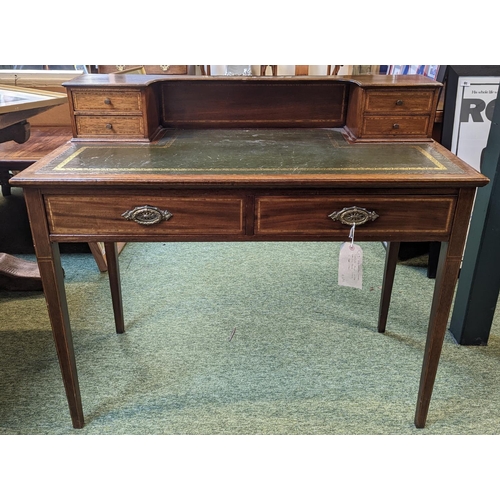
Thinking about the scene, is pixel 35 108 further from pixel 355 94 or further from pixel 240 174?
pixel 355 94

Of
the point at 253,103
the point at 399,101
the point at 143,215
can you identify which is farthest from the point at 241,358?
the point at 399,101

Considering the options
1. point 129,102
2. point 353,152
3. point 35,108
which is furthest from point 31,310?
point 353,152

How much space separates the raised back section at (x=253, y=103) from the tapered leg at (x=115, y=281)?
1.73 feet

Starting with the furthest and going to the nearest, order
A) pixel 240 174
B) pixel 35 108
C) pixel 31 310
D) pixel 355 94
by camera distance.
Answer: pixel 31 310, pixel 35 108, pixel 355 94, pixel 240 174

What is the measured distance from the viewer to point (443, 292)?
1.43 m

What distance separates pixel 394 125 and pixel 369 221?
0.44 m

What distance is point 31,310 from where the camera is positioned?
225 centimetres

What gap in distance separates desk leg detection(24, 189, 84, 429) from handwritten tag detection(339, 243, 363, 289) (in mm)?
794

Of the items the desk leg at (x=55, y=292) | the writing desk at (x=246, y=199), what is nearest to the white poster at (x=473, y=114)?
the writing desk at (x=246, y=199)

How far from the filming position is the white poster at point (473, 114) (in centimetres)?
225

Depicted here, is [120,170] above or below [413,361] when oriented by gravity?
above

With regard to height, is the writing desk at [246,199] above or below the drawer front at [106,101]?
below

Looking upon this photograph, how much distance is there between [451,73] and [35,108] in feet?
5.86

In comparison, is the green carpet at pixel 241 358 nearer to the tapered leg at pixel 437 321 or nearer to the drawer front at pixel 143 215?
the tapered leg at pixel 437 321
